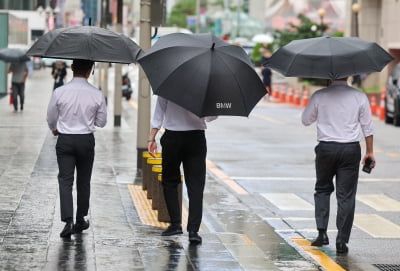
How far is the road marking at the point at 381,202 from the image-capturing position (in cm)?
1448

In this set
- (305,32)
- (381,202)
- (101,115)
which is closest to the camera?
(101,115)

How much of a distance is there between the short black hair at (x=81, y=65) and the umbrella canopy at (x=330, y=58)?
188 cm

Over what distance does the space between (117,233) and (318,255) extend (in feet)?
6.50

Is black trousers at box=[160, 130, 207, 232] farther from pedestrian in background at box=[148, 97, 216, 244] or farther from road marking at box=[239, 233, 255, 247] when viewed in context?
road marking at box=[239, 233, 255, 247]

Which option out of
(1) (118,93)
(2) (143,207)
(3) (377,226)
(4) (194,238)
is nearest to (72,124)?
(4) (194,238)

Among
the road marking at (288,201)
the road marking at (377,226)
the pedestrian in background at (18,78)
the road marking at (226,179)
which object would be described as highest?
the road marking at (377,226)

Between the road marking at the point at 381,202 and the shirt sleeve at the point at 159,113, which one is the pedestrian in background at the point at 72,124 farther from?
the road marking at the point at 381,202

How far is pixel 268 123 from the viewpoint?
33.0 metres

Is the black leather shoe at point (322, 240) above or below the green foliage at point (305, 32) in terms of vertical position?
above

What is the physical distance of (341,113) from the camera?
10336mm

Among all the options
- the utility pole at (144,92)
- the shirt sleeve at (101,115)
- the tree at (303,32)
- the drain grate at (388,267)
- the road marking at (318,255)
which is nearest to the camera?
the road marking at (318,255)

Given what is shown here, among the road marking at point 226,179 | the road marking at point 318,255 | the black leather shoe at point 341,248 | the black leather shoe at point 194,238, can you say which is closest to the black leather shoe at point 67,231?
the black leather shoe at point 194,238

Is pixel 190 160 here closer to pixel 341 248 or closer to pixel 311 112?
pixel 311 112

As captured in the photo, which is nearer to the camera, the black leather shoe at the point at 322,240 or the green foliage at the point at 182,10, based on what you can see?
the black leather shoe at the point at 322,240
